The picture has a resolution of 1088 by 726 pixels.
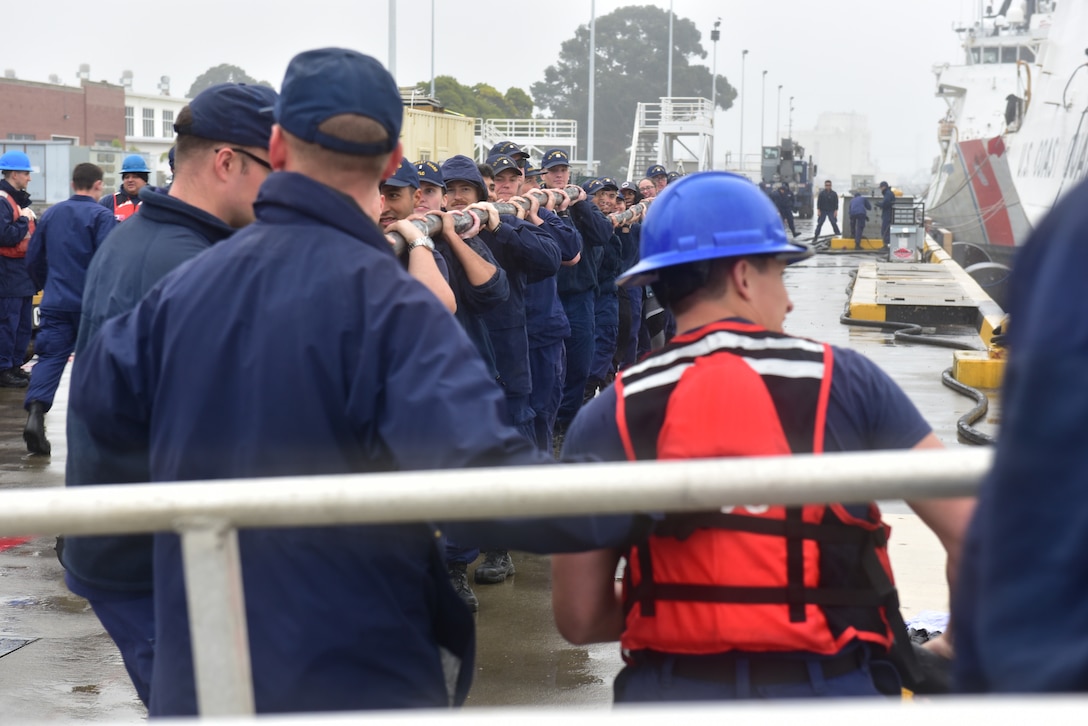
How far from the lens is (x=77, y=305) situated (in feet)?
27.5

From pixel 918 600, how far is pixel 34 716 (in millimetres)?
3383

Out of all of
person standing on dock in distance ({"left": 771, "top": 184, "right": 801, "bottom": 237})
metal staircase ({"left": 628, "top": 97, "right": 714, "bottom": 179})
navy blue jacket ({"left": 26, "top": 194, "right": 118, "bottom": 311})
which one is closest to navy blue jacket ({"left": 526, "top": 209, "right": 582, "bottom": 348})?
navy blue jacket ({"left": 26, "top": 194, "right": 118, "bottom": 311})

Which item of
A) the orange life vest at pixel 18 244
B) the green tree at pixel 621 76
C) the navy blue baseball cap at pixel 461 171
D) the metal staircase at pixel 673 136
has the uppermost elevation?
the green tree at pixel 621 76

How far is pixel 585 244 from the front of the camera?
10156 mm

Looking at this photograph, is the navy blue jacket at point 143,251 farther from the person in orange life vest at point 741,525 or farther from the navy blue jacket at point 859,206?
the navy blue jacket at point 859,206

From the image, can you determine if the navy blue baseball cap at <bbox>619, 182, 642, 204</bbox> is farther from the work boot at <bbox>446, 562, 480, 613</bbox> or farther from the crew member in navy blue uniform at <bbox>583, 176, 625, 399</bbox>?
the work boot at <bbox>446, 562, 480, 613</bbox>

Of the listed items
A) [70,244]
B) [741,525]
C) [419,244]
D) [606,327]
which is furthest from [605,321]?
[741,525]

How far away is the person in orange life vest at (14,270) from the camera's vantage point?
36.2 ft

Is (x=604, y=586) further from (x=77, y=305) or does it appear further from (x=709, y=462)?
(x=77, y=305)

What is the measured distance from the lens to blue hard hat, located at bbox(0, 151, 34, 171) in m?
11.0

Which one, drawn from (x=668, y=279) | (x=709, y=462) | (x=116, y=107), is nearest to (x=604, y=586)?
(x=668, y=279)

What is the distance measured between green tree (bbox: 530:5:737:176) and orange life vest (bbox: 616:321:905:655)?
94575mm

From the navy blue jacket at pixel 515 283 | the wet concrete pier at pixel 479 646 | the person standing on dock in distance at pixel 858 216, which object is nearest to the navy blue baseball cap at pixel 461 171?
the navy blue jacket at pixel 515 283

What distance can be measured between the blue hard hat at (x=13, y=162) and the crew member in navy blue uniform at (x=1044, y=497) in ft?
36.7
